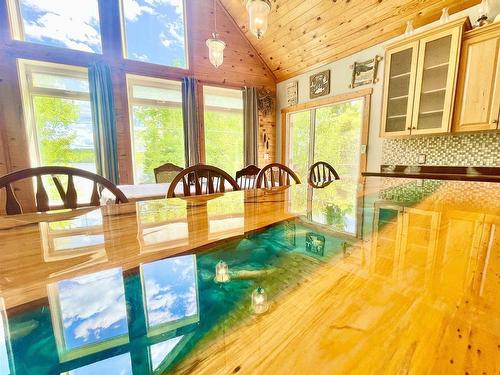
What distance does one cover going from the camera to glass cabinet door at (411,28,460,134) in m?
2.32

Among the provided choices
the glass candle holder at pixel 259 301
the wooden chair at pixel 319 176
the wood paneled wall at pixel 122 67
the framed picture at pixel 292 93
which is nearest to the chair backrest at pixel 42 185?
the glass candle holder at pixel 259 301

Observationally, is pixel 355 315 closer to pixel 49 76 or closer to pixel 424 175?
pixel 424 175

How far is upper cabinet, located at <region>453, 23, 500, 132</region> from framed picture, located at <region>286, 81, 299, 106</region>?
253 centimetres

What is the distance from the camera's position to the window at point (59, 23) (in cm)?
313

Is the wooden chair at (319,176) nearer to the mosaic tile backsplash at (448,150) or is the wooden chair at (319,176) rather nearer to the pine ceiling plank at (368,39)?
the mosaic tile backsplash at (448,150)

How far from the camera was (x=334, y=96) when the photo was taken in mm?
3812

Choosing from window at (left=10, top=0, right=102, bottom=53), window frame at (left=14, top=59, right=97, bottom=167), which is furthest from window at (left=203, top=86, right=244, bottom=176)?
window frame at (left=14, top=59, right=97, bottom=167)

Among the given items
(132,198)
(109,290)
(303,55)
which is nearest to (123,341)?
(109,290)

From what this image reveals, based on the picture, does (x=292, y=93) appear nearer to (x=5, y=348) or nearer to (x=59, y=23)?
(x=59, y=23)

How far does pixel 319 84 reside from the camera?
4008mm

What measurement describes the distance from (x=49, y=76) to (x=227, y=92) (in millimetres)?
2668

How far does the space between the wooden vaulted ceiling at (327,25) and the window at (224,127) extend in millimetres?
1107

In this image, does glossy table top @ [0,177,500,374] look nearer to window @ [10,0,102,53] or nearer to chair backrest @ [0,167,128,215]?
chair backrest @ [0,167,128,215]

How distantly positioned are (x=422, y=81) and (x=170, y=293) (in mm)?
3202
